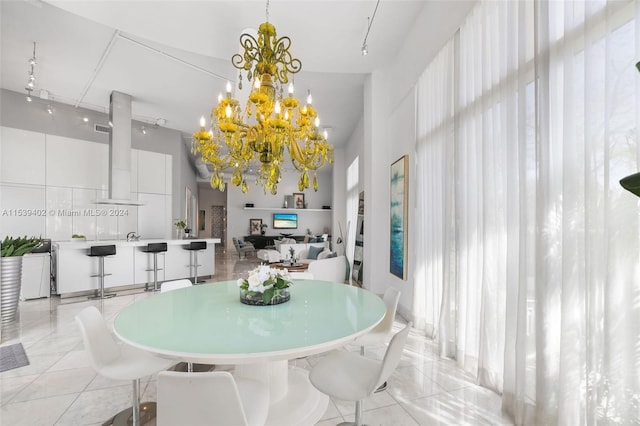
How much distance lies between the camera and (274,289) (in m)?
1.89

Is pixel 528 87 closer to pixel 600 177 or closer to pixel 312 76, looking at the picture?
pixel 600 177

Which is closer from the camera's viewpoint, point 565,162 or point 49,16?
point 565,162

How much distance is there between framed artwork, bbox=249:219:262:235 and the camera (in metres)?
13.4

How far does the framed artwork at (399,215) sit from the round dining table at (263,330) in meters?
2.07

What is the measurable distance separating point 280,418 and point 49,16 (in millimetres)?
5364

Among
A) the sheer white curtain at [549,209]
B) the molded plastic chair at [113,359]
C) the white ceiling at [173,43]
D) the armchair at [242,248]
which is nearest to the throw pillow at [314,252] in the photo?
the white ceiling at [173,43]

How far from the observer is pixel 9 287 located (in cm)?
393

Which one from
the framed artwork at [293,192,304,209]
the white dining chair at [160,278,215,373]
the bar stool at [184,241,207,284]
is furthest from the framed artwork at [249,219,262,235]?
the white dining chair at [160,278,215,373]

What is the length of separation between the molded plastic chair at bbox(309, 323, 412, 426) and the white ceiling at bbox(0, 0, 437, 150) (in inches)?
146

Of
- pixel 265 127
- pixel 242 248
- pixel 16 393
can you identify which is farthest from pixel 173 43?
pixel 242 248

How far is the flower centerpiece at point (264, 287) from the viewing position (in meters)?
1.85

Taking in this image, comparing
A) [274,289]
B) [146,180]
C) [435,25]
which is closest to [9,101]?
[146,180]

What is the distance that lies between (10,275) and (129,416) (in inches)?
136

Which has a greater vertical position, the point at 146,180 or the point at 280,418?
the point at 146,180
